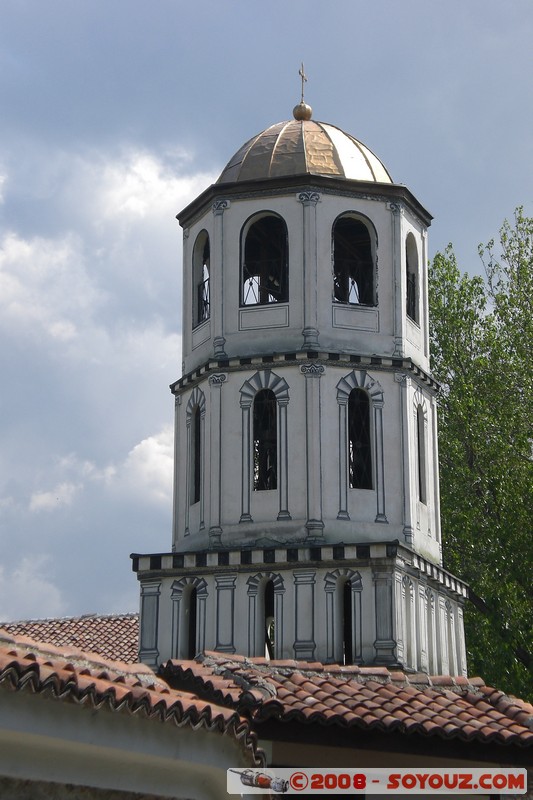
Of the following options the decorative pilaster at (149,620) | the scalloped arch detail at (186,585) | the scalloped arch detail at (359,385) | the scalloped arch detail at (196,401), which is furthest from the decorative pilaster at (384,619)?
the scalloped arch detail at (196,401)

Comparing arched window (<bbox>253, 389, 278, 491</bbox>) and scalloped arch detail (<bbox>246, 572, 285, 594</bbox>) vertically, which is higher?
arched window (<bbox>253, 389, 278, 491</bbox>)

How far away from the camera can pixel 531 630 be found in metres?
28.3

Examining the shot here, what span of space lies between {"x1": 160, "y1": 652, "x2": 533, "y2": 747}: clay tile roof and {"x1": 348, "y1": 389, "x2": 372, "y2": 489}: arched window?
18.9 feet

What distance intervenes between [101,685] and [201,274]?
14.1 metres

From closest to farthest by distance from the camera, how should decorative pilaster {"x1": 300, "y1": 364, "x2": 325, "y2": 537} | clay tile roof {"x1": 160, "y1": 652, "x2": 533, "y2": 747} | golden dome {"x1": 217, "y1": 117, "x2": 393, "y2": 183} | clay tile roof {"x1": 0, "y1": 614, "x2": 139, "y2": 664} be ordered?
clay tile roof {"x1": 160, "y1": 652, "x2": 533, "y2": 747} < decorative pilaster {"x1": 300, "y1": 364, "x2": 325, "y2": 537} < golden dome {"x1": 217, "y1": 117, "x2": 393, "y2": 183} < clay tile roof {"x1": 0, "y1": 614, "x2": 139, "y2": 664}

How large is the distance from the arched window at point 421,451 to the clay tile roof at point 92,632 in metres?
7.69

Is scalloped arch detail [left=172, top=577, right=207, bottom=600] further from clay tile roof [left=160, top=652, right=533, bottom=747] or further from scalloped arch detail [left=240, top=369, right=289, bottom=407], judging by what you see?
clay tile roof [left=160, top=652, right=533, bottom=747]

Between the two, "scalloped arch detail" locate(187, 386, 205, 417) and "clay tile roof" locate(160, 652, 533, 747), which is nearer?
"clay tile roof" locate(160, 652, 533, 747)

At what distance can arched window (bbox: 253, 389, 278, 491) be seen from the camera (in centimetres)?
2220

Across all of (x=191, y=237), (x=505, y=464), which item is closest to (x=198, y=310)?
(x=191, y=237)

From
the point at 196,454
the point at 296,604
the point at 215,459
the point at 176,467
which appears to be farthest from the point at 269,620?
the point at 176,467

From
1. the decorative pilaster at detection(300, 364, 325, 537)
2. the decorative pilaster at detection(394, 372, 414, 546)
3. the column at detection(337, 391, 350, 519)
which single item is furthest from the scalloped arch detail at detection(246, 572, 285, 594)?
the decorative pilaster at detection(394, 372, 414, 546)

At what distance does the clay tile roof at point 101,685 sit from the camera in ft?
32.0

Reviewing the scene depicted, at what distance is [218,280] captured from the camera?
23.0m
